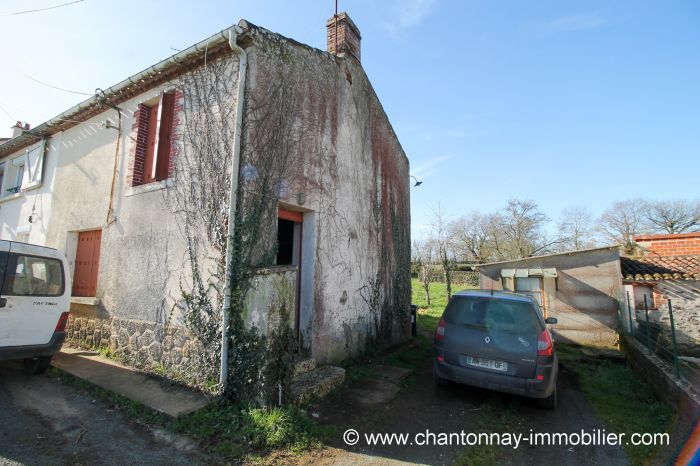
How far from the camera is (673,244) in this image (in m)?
12.0

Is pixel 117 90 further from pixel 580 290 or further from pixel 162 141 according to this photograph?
pixel 580 290

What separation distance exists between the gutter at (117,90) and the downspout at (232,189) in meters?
0.30

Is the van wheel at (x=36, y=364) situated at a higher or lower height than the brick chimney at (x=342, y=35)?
lower

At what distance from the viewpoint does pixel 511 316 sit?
4867 mm

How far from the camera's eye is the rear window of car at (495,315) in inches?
187

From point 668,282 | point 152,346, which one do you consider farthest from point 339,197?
point 668,282

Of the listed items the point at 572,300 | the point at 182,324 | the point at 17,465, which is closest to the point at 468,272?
the point at 572,300

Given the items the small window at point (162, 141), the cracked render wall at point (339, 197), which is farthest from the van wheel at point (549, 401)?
the small window at point (162, 141)

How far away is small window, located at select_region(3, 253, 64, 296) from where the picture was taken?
4.88 meters

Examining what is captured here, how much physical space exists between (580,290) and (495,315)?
27.8 feet

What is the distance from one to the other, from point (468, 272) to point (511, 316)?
84.5 feet

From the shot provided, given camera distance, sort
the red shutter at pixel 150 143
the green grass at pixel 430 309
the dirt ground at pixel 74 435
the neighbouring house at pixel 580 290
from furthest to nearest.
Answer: the green grass at pixel 430 309, the neighbouring house at pixel 580 290, the red shutter at pixel 150 143, the dirt ground at pixel 74 435

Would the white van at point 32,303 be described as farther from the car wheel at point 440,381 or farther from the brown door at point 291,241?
the car wheel at point 440,381

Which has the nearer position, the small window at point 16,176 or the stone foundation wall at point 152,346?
the stone foundation wall at point 152,346
